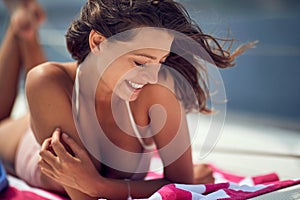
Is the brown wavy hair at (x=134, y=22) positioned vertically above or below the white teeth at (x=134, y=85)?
above

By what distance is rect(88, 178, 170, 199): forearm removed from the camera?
944 mm

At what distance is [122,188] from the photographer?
3.22ft

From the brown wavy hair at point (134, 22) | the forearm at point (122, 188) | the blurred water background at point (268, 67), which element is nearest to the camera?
the brown wavy hair at point (134, 22)

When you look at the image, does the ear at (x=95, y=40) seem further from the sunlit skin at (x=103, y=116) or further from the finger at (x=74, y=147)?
the finger at (x=74, y=147)

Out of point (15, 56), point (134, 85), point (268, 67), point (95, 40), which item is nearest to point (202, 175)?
point (134, 85)

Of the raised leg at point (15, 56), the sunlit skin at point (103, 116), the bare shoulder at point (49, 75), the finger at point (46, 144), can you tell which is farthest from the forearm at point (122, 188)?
the raised leg at point (15, 56)

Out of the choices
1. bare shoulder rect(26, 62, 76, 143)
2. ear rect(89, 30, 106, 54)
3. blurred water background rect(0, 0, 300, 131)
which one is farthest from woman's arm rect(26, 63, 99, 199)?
blurred water background rect(0, 0, 300, 131)

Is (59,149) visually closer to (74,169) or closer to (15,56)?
(74,169)

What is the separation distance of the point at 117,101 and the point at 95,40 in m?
0.18

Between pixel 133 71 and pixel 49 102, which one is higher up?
pixel 133 71

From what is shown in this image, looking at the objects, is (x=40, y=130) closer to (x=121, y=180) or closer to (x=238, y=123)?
(x=121, y=180)

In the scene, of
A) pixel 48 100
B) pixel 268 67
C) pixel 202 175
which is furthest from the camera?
pixel 268 67

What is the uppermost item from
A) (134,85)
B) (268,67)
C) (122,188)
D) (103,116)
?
(134,85)

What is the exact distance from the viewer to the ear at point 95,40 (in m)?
0.88
